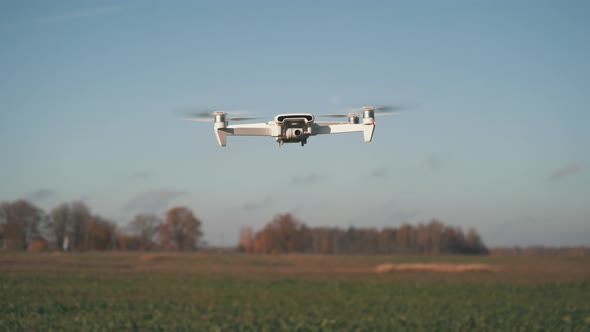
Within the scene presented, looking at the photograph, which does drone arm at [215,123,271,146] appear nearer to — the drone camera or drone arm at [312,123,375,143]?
the drone camera

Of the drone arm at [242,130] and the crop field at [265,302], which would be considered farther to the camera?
the crop field at [265,302]

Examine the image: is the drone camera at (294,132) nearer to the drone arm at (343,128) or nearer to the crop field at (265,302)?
the drone arm at (343,128)

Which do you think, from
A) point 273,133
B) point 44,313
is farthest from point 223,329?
point 273,133

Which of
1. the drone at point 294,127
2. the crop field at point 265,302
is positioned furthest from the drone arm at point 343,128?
the crop field at point 265,302

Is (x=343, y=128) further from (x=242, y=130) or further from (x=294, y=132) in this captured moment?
(x=242, y=130)

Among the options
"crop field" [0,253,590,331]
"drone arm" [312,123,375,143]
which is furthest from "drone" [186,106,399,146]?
"crop field" [0,253,590,331]

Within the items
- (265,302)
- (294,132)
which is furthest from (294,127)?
(265,302)

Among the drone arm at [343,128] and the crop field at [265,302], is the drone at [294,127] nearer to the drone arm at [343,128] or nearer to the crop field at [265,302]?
the drone arm at [343,128]

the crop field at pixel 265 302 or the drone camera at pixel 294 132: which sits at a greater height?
the drone camera at pixel 294 132
